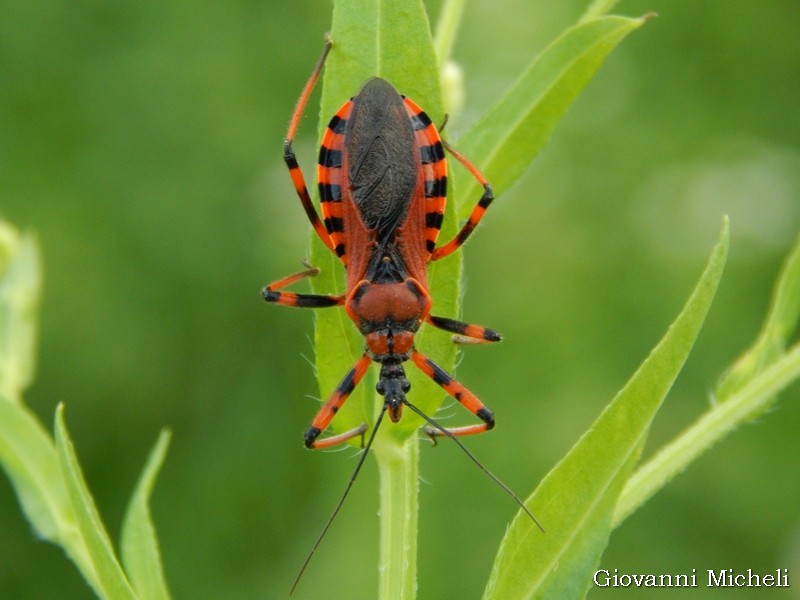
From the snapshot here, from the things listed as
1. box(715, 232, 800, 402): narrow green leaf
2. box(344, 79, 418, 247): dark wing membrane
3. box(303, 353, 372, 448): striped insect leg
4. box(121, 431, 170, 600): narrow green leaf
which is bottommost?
box(121, 431, 170, 600): narrow green leaf

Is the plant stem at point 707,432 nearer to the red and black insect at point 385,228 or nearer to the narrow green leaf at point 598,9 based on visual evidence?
the red and black insect at point 385,228

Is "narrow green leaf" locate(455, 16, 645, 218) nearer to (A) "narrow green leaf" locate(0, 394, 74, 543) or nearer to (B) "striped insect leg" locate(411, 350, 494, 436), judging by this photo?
(B) "striped insect leg" locate(411, 350, 494, 436)

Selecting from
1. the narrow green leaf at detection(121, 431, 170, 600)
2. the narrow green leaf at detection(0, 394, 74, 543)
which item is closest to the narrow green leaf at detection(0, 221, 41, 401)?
the narrow green leaf at detection(0, 394, 74, 543)

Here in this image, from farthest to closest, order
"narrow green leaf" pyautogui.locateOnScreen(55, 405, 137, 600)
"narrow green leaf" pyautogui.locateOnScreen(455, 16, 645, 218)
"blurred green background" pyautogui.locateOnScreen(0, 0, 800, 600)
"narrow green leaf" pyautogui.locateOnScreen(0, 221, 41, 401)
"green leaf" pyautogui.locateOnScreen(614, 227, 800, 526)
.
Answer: "blurred green background" pyautogui.locateOnScreen(0, 0, 800, 600) → "narrow green leaf" pyautogui.locateOnScreen(0, 221, 41, 401) → "narrow green leaf" pyautogui.locateOnScreen(455, 16, 645, 218) → "green leaf" pyautogui.locateOnScreen(614, 227, 800, 526) → "narrow green leaf" pyautogui.locateOnScreen(55, 405, 137, 600)

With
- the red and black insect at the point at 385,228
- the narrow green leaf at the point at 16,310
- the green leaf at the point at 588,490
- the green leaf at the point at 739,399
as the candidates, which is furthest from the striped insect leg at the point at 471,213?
the narrow green leaf at the point at 16,310

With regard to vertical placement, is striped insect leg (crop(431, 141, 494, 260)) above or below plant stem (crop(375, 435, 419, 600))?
above

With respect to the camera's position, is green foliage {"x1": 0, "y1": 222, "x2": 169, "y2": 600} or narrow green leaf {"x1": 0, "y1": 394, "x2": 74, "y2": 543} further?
narrow green leaf {"x1": 0, "y1": 394, "x2": 74, "y2": 543}
